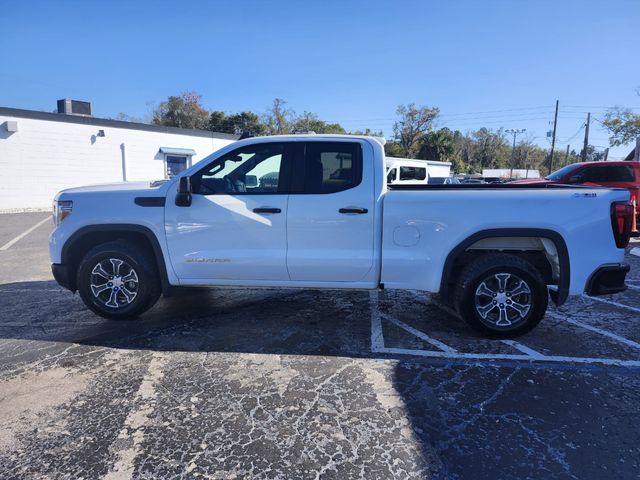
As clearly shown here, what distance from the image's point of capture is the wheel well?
462cm

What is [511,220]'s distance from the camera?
4066 mm

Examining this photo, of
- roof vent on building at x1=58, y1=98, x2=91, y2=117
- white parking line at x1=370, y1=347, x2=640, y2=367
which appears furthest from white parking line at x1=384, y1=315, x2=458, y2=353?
roof vent on building at x1=58, y1=98, x2=91, y2=117

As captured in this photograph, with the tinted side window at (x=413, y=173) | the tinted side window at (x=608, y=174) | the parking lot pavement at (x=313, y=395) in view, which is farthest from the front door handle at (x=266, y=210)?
the tinted side window at (x=413, y=173)

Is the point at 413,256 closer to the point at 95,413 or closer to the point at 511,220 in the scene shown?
the point at 511,220

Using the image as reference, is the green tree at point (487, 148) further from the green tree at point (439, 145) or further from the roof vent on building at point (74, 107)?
the roof vent on building at point (74, 107)

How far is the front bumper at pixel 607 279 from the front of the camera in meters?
4.10

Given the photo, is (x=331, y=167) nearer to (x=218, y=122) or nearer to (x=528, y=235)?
(x=528, y=235)

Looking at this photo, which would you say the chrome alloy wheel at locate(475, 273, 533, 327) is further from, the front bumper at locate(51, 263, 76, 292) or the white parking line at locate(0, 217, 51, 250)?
the white parking line at locate(0, 217, 51, 250)

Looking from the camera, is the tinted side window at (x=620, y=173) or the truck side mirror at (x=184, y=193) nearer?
the truck side mirror at (x=184, y=193)

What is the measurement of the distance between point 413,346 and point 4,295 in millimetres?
5481

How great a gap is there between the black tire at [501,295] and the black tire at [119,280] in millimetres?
3236

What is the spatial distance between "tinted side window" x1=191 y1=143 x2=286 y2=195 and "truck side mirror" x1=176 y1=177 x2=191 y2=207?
9 cm

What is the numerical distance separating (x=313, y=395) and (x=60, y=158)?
62.6ft

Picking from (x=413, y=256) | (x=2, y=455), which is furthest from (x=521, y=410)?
(x=2, y=455)
